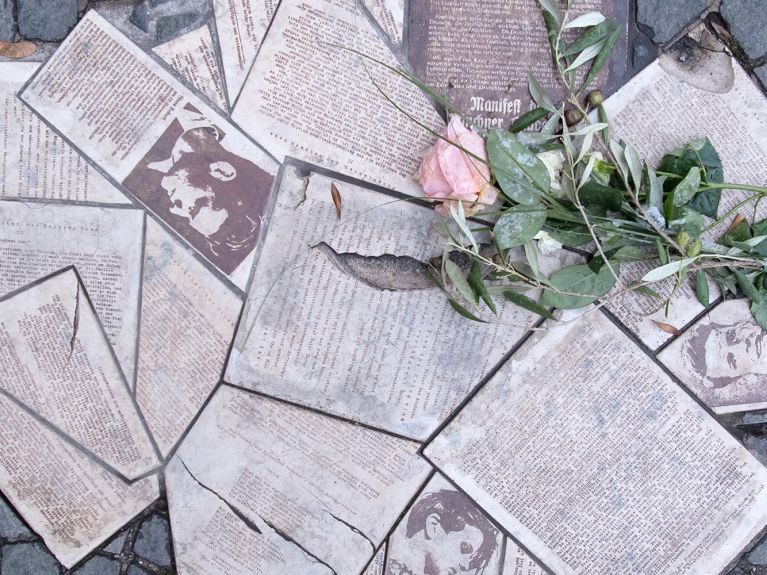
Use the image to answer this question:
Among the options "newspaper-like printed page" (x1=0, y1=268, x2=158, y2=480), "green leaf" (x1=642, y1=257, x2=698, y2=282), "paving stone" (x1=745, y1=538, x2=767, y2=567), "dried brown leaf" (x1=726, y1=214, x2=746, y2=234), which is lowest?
"paving stone" (x1=745, y1=538, x2=767, y2=567)

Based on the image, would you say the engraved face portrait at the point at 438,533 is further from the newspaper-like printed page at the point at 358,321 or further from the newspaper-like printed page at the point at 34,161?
the newspaper-like printed page at the point at 34,161

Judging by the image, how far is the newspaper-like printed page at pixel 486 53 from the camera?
4.51 feet

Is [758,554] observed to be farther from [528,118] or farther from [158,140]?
[158,140]

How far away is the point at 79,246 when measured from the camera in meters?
1.38

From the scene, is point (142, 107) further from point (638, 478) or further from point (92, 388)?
point (638, 478)

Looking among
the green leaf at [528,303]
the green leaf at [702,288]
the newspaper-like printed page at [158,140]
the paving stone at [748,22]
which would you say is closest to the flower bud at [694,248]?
the green leaf at [702,288]

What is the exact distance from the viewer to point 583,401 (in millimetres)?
1407

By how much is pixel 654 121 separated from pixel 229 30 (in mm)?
1031

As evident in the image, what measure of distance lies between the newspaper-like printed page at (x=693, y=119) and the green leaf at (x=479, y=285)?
0.33m

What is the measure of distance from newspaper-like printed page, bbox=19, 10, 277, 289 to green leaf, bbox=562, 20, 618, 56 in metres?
0.75

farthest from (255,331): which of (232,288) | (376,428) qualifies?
(376,428)

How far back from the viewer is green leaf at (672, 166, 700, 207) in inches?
48.6

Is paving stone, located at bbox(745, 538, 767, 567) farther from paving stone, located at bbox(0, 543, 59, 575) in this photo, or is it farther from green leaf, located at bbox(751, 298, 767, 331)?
paving stone, located at bbox(0, 543, 59, 575)

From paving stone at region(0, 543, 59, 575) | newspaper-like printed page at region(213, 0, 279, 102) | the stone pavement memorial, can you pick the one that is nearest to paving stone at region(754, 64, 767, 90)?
the stone pavement memorial
